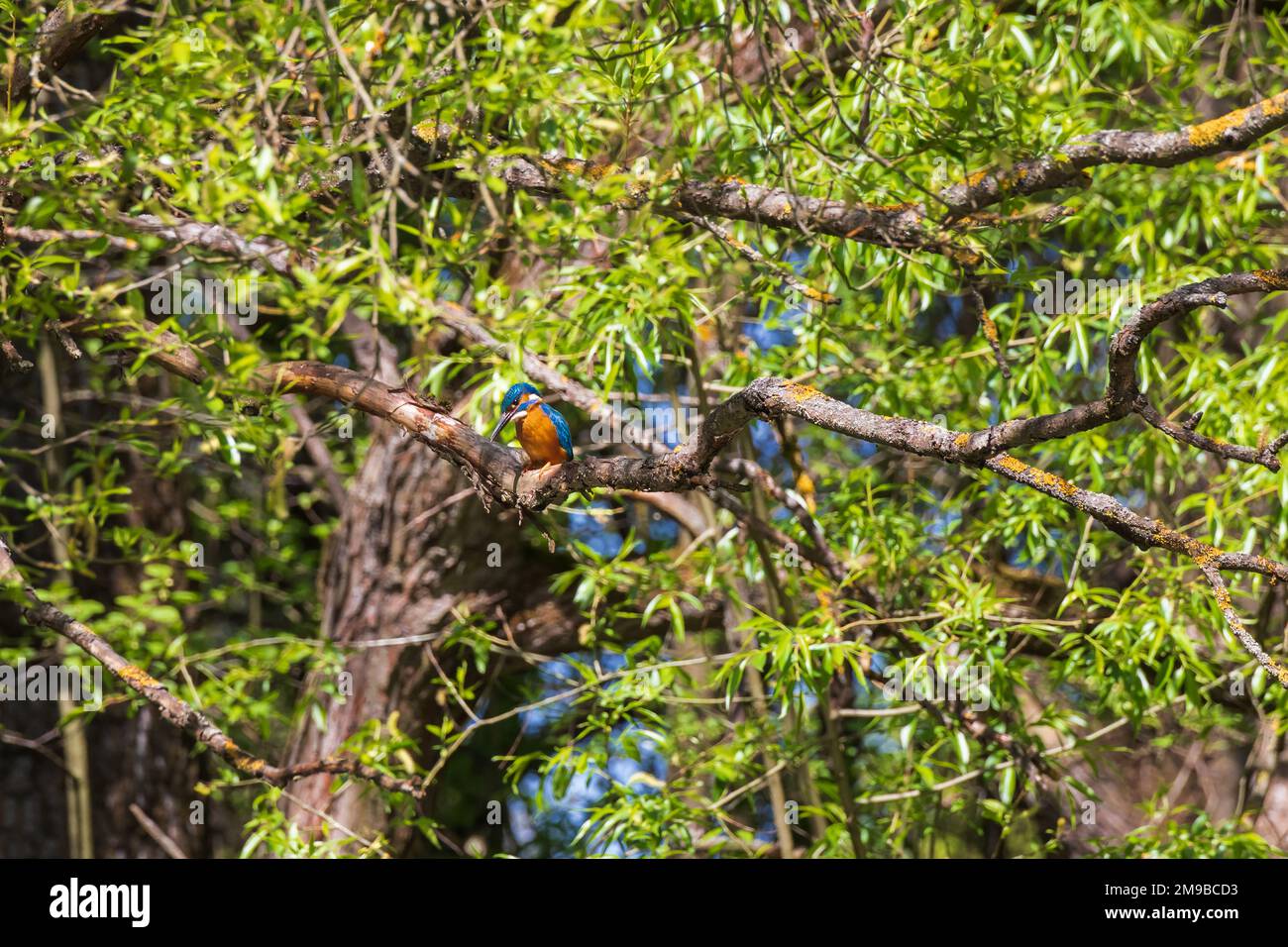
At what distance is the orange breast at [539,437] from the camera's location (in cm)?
295

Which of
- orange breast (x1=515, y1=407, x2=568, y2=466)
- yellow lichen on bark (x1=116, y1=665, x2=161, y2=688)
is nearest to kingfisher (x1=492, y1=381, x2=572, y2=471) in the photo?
orange breast (x1=515, y1=407, x2=568, y2=466)

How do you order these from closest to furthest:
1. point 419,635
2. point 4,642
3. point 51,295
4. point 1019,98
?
point 51,295 → point 1019,98 → point 419,635 → point 4,642

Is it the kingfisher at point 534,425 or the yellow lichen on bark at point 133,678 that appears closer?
the yellow lichen on bark at point 133,678

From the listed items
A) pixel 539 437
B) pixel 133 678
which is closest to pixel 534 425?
pixel 539 437

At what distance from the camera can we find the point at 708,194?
290 cm

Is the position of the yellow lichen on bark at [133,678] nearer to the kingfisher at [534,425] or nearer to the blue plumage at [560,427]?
the kingfisher at [534,425]

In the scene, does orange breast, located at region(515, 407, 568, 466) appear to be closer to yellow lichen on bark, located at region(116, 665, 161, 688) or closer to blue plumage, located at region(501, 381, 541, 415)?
blue plumage, located at region(501, 381, 541, 415)

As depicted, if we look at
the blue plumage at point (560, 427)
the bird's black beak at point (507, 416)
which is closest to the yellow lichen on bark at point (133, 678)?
the bird's black beak at point (507, 416)

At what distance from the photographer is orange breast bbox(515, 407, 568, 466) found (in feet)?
9.69

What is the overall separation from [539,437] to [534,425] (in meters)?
0.04
